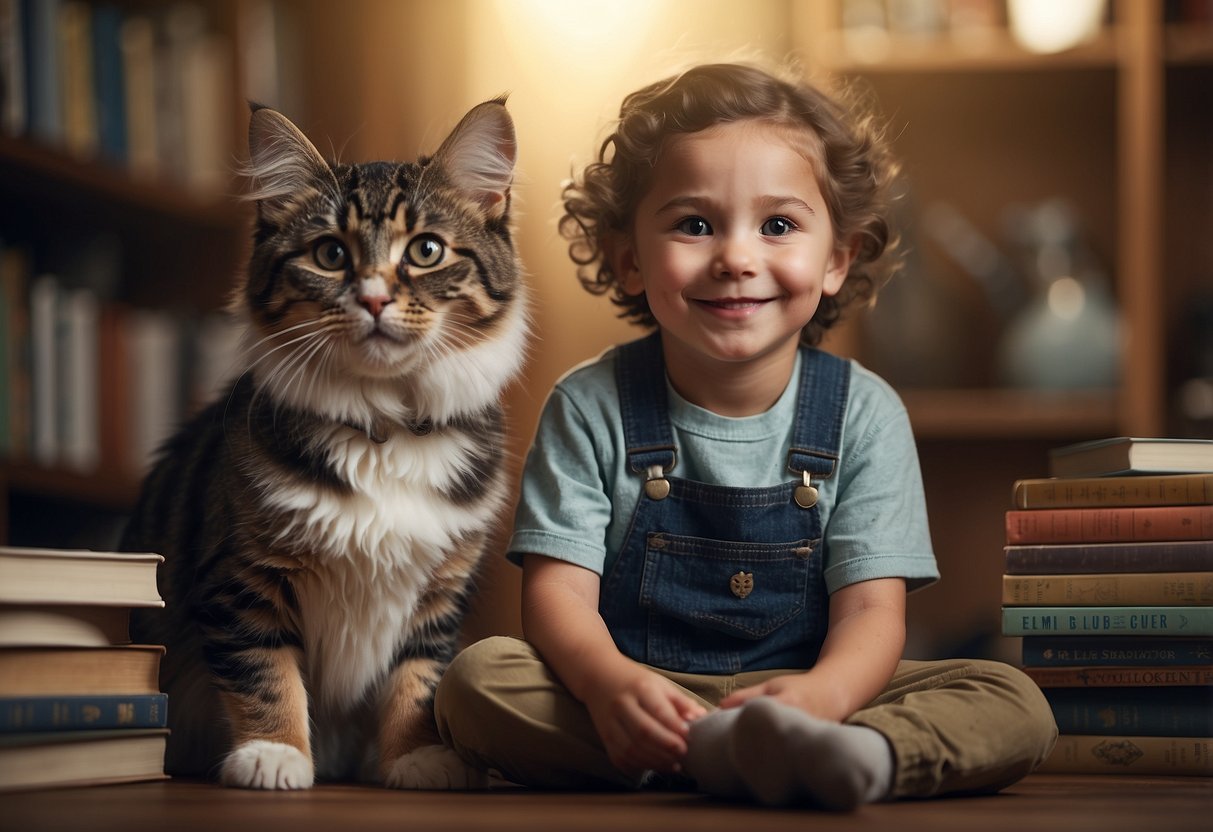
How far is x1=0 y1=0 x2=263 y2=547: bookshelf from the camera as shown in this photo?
2.13 m

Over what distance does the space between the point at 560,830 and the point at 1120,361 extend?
1881mm

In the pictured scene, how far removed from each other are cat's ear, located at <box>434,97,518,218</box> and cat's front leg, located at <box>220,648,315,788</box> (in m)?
0.49

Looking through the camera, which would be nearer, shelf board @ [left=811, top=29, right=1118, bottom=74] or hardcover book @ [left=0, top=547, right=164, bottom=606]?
hardcover book @ [left=0, top=547, right=164, bottom=606]

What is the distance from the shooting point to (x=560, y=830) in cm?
83

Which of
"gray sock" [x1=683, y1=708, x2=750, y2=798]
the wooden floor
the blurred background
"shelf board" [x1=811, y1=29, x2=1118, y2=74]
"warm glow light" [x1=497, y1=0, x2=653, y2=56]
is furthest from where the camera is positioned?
"warm glow light" [x1=497, y1=0, x2=653, y2=56]

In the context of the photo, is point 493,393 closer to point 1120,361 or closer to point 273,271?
point 273,271

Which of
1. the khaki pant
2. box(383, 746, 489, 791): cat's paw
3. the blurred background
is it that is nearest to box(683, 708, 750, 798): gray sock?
the khaki pant

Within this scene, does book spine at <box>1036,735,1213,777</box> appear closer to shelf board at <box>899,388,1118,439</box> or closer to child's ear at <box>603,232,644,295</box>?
child's ear at <box>603,232,644,295</box>

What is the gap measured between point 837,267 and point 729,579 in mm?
392

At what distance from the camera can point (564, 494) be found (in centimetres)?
125

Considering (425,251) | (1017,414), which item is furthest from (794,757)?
(1017,414)

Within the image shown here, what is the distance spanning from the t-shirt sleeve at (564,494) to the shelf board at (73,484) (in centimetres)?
104

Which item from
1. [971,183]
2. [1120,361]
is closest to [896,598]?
[1120,361]

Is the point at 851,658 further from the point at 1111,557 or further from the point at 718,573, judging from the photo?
the point at 1111,557
